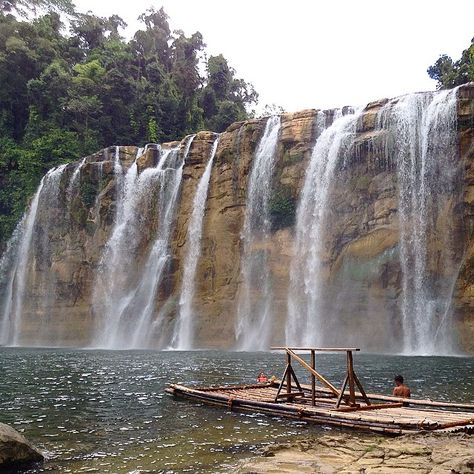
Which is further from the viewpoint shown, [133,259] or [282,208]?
[133,259]

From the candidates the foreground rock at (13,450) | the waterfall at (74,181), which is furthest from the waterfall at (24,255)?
the foreground rock at (13,450)

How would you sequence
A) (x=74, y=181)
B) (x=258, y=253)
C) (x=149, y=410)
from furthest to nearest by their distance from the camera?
(x=74, y=181), (x=258, y=253), (x=149, y=410)

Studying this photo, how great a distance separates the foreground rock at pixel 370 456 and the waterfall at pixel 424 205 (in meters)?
19.4

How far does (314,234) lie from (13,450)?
1015 inches

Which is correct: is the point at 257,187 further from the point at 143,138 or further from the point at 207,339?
the point at 143,138

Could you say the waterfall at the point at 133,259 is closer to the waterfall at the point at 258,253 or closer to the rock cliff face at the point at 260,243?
the rock cliff face at the point at 260,243

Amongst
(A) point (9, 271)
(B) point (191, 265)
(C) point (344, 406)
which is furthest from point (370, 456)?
(A) point (9, 271)

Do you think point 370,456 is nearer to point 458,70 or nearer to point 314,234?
point 314,234

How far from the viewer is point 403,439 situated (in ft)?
28.1

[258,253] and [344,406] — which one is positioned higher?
[258,253]

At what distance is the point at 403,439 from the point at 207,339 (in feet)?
83.5

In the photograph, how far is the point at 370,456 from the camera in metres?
7.73

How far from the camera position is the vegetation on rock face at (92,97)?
50156 mm

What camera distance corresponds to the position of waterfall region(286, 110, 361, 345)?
3109 centimetres
